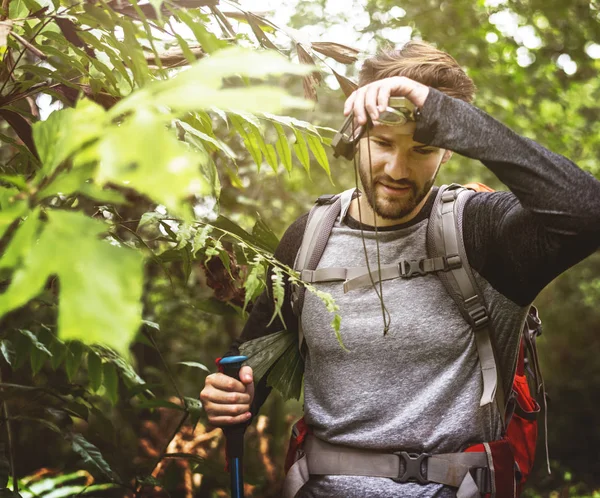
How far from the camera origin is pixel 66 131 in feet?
2.02

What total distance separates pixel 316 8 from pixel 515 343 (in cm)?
414

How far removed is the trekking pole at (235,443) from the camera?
1702mm

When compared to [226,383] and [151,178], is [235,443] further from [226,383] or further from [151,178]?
[151,178]

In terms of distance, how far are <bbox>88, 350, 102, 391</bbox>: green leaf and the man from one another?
300mm

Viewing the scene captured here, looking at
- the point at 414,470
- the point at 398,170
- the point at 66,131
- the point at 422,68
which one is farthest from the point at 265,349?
the point at 66,131

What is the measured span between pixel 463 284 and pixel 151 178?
1.43m

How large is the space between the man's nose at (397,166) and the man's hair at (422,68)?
0.97 ft

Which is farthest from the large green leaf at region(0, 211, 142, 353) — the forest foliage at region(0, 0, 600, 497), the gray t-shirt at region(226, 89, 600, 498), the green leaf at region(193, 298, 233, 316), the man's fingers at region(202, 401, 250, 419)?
the green leaf at region(193, 298, 233, 316)

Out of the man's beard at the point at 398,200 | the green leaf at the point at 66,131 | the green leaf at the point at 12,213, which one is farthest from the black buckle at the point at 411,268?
the green leaf at the point at 12,213

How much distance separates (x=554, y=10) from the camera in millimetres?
5664

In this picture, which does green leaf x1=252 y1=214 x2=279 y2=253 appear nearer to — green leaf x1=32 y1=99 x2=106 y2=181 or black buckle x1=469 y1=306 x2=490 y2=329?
black buckle x1=469 y1=306 x2=490 y2=329

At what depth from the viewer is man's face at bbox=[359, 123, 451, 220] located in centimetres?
183

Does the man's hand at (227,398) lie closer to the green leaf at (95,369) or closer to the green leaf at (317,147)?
the green leaf at (95,369)

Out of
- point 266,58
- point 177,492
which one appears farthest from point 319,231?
point 177,492
